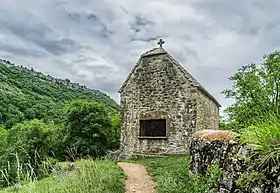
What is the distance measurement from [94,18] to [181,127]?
278 inches

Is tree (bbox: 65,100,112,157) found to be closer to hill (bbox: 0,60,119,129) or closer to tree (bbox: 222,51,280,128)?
hill (bbox: 0,60,119,129)

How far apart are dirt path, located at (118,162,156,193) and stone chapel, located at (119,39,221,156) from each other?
3953 mm

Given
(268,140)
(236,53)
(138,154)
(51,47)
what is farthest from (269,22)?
(51,47)

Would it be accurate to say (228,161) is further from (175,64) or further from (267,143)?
(175,64)

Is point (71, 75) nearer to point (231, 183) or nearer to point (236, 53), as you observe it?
point (236, 53)

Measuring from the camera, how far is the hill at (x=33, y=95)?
101 ft

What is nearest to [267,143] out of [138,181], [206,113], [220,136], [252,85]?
[220,136]

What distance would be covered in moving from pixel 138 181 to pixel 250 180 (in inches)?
224

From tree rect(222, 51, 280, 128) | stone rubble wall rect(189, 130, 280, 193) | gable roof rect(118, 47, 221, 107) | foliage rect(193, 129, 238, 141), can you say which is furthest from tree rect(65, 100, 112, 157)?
stone rubble wall rect(189, 130, 280, 193)

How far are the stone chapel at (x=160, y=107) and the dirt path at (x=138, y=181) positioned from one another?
3953mm

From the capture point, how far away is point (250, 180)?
3.94m

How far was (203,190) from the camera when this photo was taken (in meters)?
5.84

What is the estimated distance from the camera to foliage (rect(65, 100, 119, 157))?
53.1 ft

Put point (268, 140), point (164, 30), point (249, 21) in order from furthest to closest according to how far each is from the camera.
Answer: point (164, 30) → point (249, 21) → point (268, 140)
